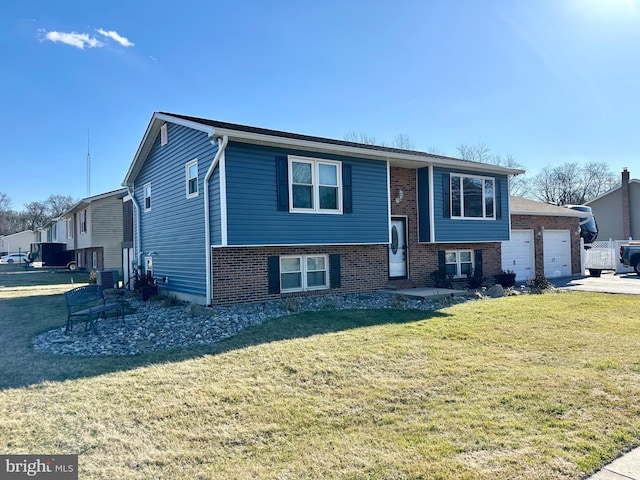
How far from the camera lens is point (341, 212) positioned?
1158 centimetres

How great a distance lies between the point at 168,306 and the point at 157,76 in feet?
24.9

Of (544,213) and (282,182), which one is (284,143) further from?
(544,213)

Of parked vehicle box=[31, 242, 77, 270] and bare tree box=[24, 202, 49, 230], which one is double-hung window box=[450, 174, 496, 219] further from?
bare tree box=[24, 202, 49, 230]

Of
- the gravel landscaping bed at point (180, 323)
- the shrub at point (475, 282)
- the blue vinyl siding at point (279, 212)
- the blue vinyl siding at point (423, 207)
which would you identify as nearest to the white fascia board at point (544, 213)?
the shrub at point (475, 282)

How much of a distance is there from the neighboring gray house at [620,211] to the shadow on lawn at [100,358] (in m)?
28.8

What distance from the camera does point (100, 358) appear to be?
626 centimetres

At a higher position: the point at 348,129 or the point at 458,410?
the point at 348,129

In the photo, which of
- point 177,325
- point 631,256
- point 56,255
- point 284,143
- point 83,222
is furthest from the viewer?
point 56,255

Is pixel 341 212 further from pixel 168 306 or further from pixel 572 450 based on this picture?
pixel 572 450

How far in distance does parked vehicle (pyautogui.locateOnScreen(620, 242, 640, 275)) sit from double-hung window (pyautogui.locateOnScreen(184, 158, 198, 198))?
20.8 metres

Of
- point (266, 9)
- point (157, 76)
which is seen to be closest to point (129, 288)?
point (157, 76)

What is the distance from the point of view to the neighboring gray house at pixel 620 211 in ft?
98.9

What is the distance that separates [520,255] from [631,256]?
7.45m

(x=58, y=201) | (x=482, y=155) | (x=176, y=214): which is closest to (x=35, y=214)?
(x=58, y=201)
